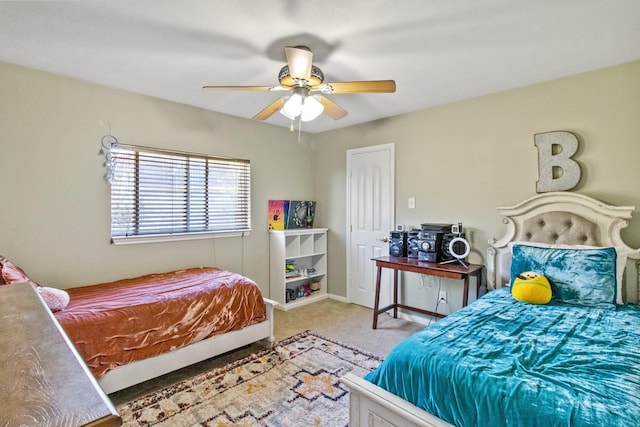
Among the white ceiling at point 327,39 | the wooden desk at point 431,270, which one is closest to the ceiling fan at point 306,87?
the white ceiling at point 327,39

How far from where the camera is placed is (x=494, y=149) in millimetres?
3049

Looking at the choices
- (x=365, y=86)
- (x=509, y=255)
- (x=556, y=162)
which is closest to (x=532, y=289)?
(x=509, y=255)

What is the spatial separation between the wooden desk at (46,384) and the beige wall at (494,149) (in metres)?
3.24

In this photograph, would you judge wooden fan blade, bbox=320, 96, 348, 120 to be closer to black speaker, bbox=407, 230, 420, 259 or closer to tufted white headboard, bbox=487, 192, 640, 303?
black speaker, bbox=407, 230, 420, 259

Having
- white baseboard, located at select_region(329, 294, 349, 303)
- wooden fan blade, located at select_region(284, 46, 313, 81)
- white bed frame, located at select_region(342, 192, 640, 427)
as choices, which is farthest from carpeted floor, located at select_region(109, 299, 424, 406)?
wooden fan blade, located at select_region(284, 46, 313, 81)

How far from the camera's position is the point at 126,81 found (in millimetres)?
2746

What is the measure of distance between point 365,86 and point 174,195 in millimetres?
2304

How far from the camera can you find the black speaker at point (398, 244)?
347 centimetres

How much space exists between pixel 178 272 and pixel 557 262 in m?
3.29

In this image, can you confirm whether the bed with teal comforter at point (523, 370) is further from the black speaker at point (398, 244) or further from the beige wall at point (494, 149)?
the black speaker at point (398, 244)

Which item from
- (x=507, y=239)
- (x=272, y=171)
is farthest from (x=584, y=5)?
(x=272, y=171)

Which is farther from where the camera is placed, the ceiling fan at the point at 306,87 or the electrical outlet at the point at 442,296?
the electrical outlet at the point at 442,296

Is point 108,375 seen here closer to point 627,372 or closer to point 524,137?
point 627,372

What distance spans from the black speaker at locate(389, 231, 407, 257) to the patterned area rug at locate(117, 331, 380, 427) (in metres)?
1.16
